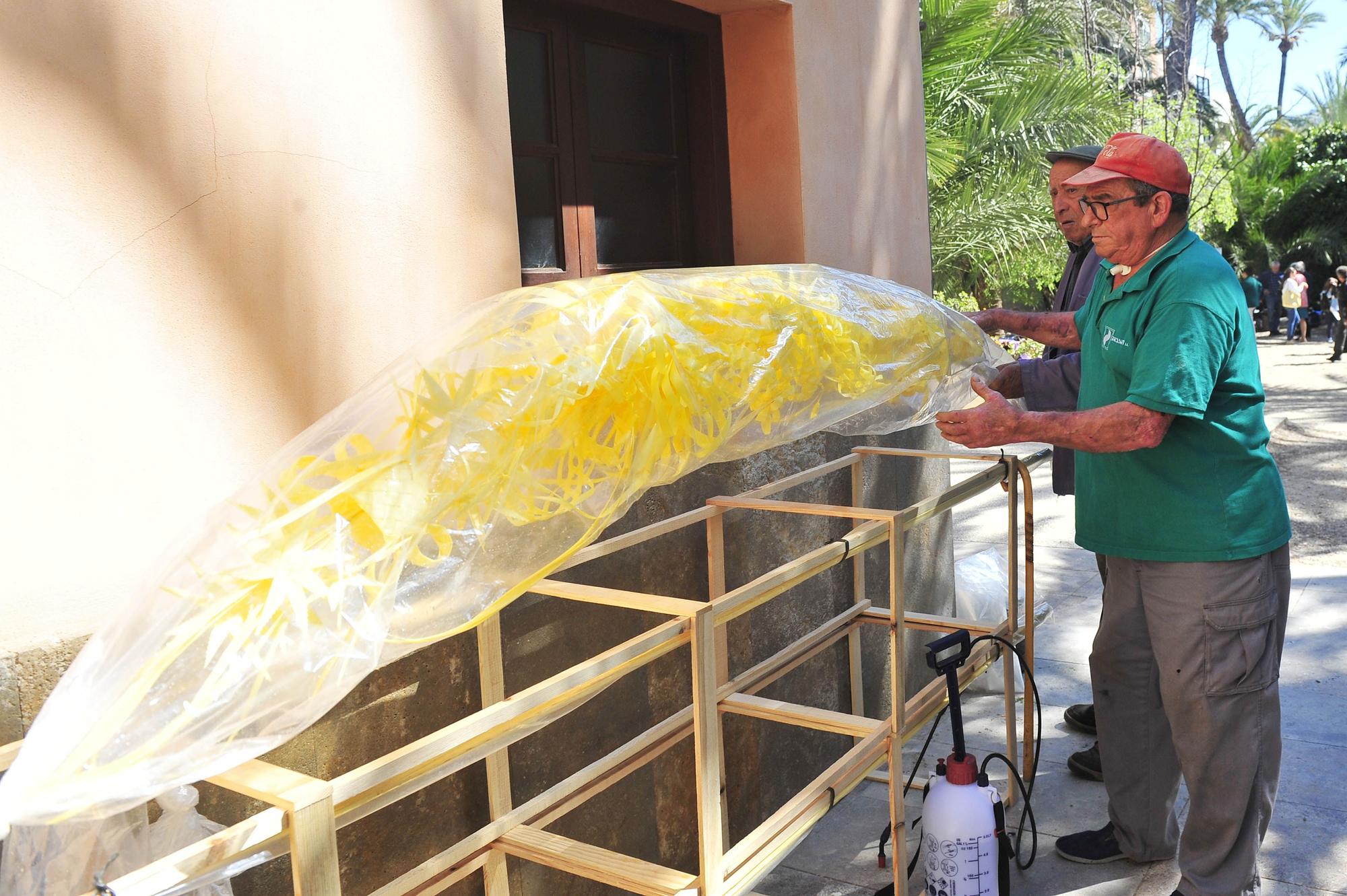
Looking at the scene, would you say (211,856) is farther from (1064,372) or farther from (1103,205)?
(1064,372)

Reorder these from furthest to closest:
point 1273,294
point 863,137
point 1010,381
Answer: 1. point 1273,294
2. point 863,137
3. point 1010,381

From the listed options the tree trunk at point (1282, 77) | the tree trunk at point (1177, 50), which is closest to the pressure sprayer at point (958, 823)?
the tree trunk at point (1177, 50)

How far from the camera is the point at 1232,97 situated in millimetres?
47750

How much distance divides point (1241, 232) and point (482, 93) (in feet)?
89.0

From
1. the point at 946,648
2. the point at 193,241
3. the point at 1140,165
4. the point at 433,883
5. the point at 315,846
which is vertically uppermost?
the point at 1140,165

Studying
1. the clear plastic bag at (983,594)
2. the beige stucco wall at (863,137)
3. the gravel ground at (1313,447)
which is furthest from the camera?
the gravel ground at (1313,447)

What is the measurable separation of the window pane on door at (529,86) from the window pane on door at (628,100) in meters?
0.18

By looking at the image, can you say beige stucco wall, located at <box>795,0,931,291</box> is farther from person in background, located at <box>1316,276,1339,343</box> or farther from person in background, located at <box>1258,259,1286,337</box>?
person in background, located at <box>1258,259,1286,337</box>

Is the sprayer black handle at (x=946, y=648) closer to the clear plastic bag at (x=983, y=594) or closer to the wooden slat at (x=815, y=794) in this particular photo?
the wooden slat at (x=815, y=794)

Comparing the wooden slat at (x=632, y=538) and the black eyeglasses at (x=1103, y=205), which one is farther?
the black eyeglasses at (x=1103, y=205)

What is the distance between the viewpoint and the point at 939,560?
473 cm

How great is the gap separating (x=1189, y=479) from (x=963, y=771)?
0.92m

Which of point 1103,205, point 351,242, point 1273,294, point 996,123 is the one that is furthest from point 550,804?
point 1273,294

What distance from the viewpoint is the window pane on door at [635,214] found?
136 inches
